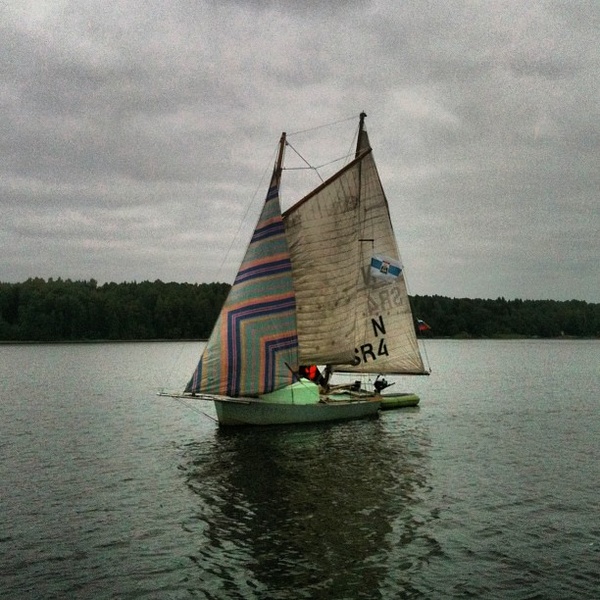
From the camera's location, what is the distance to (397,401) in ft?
152

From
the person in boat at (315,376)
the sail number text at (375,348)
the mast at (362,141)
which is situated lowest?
the person in boat at (315,376)

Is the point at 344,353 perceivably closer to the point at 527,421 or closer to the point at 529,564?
the point at 527,421

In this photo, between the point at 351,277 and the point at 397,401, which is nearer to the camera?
the point at 351,277

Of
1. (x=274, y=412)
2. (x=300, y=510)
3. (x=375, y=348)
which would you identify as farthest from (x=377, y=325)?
(x=300, y=510)

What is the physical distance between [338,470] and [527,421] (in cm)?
2091

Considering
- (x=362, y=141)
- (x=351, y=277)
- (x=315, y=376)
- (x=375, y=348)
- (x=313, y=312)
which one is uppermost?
(x=362, y=141)

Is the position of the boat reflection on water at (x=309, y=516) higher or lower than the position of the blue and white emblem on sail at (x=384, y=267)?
lower

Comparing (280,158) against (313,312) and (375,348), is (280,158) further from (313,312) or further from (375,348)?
(375,348)

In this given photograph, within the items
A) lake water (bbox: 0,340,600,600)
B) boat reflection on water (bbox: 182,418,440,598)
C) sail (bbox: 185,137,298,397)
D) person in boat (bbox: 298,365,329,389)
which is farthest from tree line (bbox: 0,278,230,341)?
boat reflection on water (bbox: 182,418,440,598)

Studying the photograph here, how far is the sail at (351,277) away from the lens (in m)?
38.2

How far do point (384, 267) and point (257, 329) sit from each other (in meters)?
12.3

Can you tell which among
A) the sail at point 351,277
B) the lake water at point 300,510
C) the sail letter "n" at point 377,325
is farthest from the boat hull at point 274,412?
the sail letter "n" at point 377,325

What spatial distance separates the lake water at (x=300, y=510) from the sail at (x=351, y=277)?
14.8 feet

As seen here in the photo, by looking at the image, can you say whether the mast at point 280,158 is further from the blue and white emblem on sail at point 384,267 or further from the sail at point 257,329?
the blue and white emblem on sail at point 384,267
